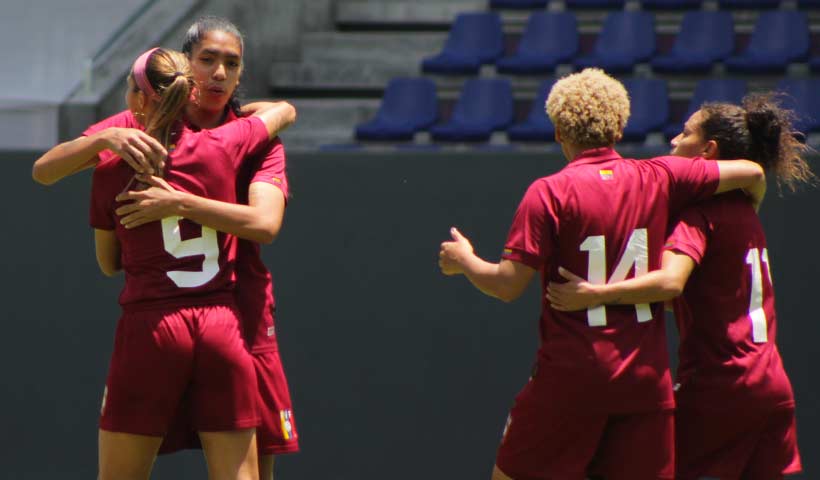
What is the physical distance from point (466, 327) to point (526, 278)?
184 cm

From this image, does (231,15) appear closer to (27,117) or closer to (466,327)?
(27,117)

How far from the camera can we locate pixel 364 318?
5105 mm

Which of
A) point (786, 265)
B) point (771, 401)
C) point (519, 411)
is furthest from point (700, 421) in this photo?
point (786, 265)

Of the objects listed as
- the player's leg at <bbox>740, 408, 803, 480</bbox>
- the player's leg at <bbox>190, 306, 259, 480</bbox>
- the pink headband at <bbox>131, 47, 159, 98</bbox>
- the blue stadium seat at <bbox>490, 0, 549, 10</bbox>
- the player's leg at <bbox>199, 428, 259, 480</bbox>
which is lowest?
the player's leg at <bbox>740, 408, 803, 480</bbox>

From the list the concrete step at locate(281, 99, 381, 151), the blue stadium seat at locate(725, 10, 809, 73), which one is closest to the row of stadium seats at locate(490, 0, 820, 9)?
the blue stadium seat at locate(725, 10, 809, 73)

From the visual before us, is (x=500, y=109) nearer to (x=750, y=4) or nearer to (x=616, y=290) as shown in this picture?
(x=750, y=4)

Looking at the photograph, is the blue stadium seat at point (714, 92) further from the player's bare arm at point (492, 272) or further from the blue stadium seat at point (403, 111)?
the player's bare arm at point (492, 272)

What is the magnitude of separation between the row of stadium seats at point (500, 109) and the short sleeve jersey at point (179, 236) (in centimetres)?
526

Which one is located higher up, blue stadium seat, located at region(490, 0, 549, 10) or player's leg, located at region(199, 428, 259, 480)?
blue stadium seat, located at region(490, 0, 549, 10)

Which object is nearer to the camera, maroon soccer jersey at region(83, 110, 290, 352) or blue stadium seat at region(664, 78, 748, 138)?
maroon soccer jersey at region(83, 110, 290, 352)

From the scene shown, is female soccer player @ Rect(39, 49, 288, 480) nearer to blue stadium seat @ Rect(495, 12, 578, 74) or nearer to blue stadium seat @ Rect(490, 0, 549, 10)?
blue stadium seat @ Rect(495, 12, 578, 74)

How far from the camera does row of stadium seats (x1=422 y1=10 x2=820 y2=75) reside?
29.3 ft

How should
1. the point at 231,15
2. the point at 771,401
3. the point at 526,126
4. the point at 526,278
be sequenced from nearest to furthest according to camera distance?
the point at 526,278 < the point at 771,401 < the point at 526,126 < the point at 231,15

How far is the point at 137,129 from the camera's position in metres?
3.31
